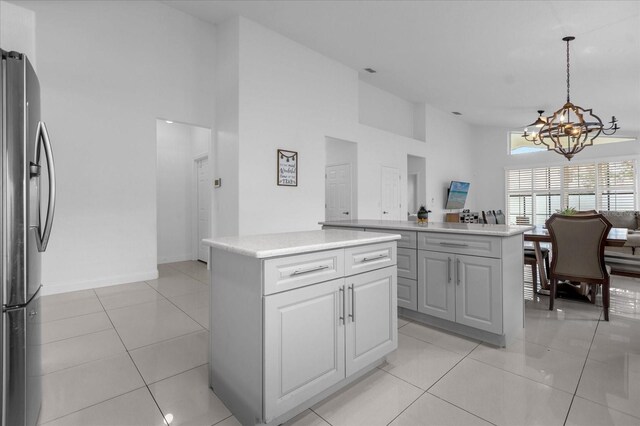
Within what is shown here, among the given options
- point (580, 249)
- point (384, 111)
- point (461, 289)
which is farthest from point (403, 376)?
point (384, 111)

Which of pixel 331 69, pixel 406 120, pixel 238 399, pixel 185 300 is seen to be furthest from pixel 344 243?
pixel 406 120

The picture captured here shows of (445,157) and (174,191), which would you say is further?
(445,157)

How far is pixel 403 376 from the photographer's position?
1.91 metres

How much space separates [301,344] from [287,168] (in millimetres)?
3692

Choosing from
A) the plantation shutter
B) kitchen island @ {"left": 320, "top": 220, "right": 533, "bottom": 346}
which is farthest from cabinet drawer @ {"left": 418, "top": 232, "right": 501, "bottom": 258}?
the plantation shutter

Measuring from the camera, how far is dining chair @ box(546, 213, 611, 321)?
283 cm

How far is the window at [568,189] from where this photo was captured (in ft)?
24.5

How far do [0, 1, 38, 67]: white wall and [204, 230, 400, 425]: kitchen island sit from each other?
130 cm

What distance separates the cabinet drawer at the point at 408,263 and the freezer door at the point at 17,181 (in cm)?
244

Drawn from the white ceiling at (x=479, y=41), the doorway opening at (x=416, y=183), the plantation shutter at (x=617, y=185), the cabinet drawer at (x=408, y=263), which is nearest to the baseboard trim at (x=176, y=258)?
the white ceiling at (x=479, y=41)

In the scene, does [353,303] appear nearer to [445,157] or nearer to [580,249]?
[580,249]

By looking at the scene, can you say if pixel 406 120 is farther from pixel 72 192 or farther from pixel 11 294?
pixel 11 294

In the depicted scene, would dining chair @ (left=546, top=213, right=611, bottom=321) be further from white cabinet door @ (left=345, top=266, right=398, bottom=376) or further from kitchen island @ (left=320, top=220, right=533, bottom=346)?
white cabinet door @ (left=345, top=266, right=398, bottom=376)

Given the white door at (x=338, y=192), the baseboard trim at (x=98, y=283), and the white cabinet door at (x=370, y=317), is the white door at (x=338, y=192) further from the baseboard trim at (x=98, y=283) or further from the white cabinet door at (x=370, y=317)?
the white cabinet door at (x=370, y=317)
